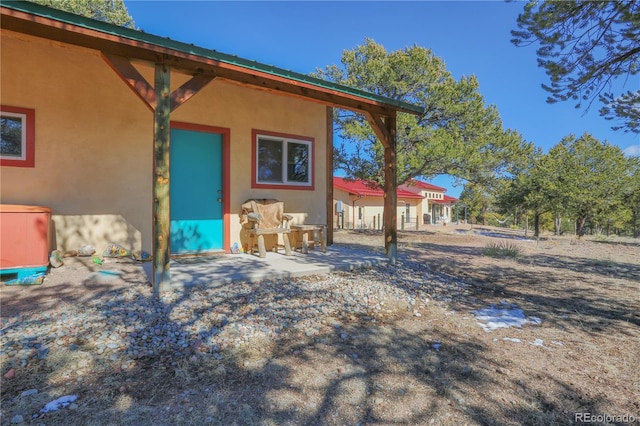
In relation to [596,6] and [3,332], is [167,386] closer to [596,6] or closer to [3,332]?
[3,332]

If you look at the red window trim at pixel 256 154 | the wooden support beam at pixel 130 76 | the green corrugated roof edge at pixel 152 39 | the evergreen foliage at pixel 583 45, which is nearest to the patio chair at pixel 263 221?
the red window trim at pixel 256 154

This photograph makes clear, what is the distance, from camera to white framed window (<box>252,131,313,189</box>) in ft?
20.6

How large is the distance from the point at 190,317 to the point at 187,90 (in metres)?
2.53

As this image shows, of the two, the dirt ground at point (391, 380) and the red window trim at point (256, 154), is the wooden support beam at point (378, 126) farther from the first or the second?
the dirt ground at point (391, 380)

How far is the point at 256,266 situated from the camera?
188 inches

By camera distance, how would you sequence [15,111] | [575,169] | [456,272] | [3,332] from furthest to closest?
[575,169], [456,272], [15,111], [3,332]

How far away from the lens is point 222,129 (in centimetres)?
580

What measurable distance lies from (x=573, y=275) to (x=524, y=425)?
17.0 ft

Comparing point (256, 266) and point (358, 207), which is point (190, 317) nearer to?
point (256, 266)

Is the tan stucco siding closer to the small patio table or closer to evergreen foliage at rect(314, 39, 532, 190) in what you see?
the small patio table

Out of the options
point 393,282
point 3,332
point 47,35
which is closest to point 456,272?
point 393,282

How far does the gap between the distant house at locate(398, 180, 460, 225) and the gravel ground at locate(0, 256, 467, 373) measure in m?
25.3

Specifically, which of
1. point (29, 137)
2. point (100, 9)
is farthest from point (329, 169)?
point (100, 9)

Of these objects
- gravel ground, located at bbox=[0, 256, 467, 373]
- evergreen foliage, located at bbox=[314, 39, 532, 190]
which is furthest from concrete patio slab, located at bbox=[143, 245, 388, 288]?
evergreen foliage, located at bbox=[314, 39, 532, 190]
